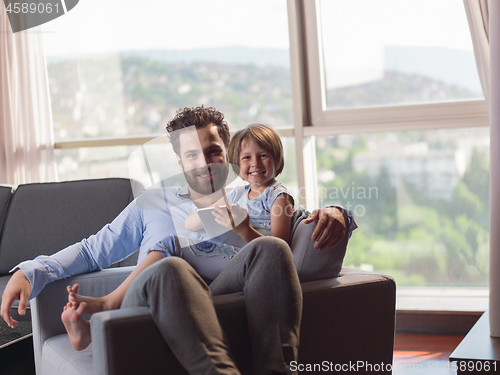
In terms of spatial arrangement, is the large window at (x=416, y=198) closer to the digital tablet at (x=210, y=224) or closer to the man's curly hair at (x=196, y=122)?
the man's curly hair at (x=196, y=122)

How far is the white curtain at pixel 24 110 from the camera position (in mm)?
2918

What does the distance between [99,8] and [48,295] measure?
6.80 ft

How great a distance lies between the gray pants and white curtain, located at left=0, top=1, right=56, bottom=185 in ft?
6.90

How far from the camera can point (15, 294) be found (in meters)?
1.32

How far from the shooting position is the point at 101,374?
40.6 inches

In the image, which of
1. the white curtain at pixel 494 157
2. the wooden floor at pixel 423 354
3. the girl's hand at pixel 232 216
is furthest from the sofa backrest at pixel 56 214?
the white curtain at pixel 494 157

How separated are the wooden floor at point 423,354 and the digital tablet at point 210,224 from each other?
3.29 feet

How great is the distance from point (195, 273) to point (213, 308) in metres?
0.09

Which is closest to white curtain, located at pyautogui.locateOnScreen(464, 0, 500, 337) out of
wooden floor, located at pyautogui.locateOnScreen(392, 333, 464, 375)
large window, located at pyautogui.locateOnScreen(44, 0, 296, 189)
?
wooden floor, located at pyautogui.locateOnScreen(392, 333, 464, 375)

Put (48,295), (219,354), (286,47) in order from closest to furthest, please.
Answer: (219,354) → (48,295) → (286,47)

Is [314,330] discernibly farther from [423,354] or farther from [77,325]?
[423,354]

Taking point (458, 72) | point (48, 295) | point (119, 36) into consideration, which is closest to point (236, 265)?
point (48, 295)

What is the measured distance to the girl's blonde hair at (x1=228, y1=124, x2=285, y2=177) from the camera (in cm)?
161

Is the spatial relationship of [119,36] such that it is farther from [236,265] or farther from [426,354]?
[426,354]
